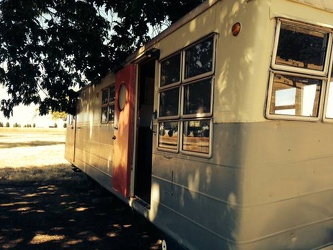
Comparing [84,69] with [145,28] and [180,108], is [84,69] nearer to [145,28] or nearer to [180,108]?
[145,28]

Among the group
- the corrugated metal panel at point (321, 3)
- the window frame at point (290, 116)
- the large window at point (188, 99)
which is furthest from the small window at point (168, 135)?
the corrugated metal panel at point (321, 3)

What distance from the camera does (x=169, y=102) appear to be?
4074mm

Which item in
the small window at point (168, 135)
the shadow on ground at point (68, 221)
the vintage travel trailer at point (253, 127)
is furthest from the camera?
the shadow on ground at point (68, 221)

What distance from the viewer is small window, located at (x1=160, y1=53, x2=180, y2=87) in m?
3.90

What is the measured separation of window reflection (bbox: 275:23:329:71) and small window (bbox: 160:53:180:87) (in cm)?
135

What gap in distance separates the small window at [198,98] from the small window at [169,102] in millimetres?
230

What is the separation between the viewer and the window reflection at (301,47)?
2842mm

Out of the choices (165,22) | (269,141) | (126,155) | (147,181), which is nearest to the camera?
(269,141)

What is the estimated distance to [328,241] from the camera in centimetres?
321

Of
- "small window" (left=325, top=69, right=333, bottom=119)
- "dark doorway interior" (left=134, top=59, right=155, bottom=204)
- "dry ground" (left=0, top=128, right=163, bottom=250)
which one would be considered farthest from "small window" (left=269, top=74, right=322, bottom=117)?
"dark doorway interior" (left=134, top=59, right=155, bottom=204)

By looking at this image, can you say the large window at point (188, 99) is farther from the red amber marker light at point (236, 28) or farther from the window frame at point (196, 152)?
the red amber marker light at point (236, 28)

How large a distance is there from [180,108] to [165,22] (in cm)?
390

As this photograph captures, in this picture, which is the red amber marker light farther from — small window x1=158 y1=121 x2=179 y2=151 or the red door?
the red door

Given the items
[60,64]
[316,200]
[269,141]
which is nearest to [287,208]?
[316,200]
